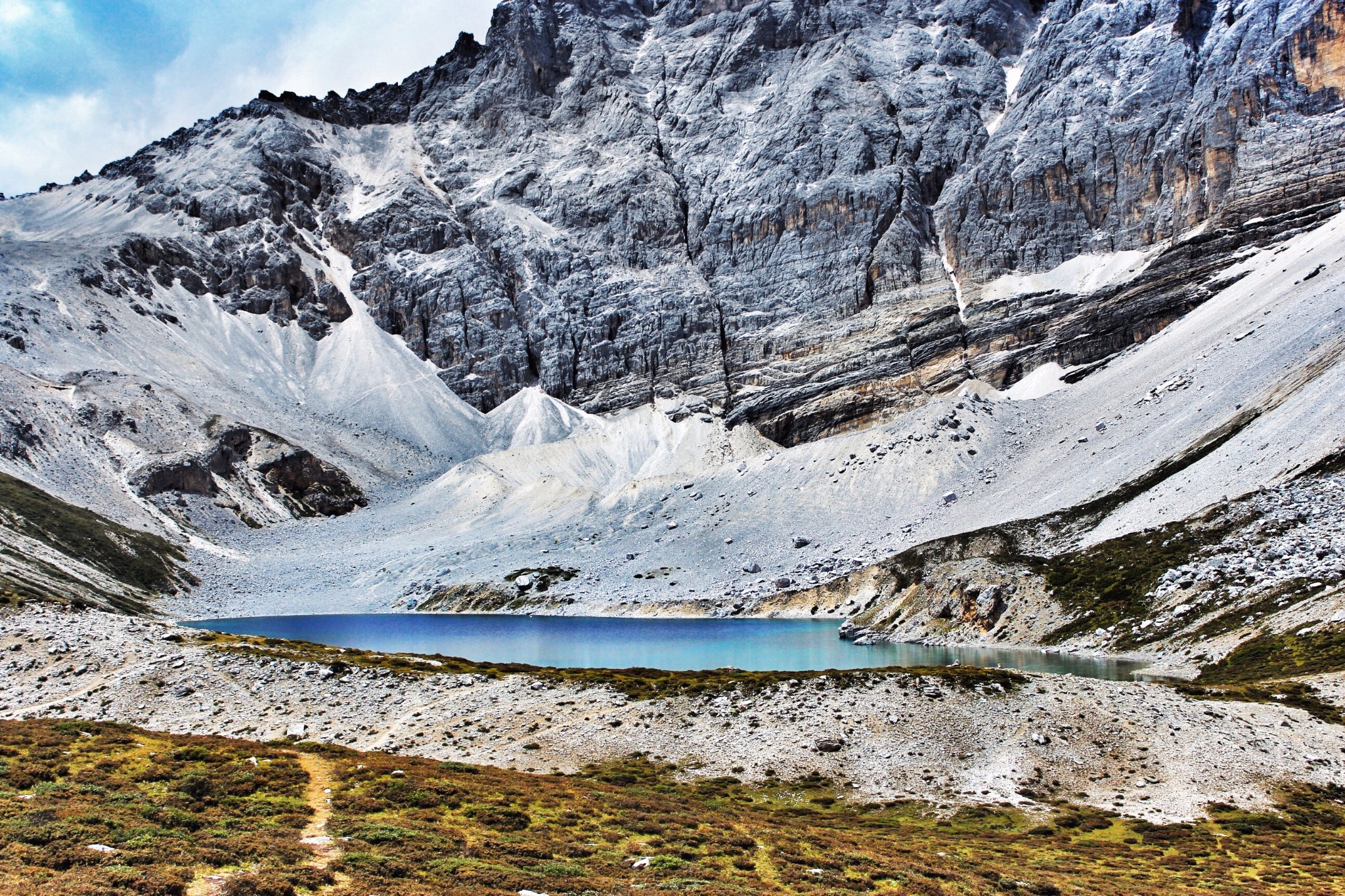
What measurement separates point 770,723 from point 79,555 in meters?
100

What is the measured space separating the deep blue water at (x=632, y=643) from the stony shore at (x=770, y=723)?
59.8 ft

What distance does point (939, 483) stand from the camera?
129125 mm

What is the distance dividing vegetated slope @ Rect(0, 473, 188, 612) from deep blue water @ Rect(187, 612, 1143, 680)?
993 centimetres

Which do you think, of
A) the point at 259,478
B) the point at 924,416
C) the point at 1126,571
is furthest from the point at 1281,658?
the point at 259,478

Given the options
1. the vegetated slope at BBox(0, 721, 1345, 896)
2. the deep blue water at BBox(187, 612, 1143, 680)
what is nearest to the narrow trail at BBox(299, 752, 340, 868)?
the vegetated slope at BBox(0, 721, 1345, 896)

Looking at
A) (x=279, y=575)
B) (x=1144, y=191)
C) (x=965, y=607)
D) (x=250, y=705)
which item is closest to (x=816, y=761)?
(x=250, y=705)

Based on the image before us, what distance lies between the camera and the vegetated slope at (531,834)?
15609 mm

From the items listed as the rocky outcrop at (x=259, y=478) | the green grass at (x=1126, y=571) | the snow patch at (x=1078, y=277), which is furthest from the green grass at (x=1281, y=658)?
the rocky outcrop at (x=259, y=478)

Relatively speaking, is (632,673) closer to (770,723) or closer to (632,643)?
(770,723)

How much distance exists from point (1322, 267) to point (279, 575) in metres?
154

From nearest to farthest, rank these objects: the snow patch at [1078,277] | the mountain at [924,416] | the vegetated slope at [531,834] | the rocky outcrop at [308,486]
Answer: the vegetated slope at [531,834] < the mountain at [924,416] < the rocky outcrop at [308,486] < the snow patch at [1078,277]

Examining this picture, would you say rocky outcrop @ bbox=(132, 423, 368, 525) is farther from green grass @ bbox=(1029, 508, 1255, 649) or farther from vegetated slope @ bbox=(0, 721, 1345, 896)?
vegetated slope @ bbox=(0, 721, 1345, 896)

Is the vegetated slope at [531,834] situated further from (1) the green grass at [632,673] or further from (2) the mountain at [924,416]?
(2) the mountain at [924,416]

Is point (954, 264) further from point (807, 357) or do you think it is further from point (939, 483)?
point (939, 483)
